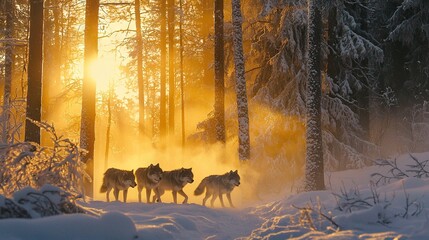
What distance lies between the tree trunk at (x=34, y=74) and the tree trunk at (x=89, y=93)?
5.20ft

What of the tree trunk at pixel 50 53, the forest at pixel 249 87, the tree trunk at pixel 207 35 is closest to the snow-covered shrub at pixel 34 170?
the forest at pixel 249 87

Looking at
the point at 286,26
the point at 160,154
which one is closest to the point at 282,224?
the point at 286,26

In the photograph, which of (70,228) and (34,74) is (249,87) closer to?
(34,74)

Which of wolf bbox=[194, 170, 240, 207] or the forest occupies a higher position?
the forest

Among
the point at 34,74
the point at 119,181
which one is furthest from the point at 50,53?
the point at 119,181

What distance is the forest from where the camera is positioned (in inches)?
577

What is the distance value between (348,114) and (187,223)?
49.9 feet

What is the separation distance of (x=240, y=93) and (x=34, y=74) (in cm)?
838

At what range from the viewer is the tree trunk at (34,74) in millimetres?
14320

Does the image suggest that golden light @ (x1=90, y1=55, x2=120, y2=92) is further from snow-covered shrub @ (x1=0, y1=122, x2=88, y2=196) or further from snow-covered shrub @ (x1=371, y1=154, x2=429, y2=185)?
snow-covered shrub @ (x1=0, y1=122, x2=88, y2=196)

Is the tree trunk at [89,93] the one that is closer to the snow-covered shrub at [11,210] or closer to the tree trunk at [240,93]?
the tree trunk at [240,93]

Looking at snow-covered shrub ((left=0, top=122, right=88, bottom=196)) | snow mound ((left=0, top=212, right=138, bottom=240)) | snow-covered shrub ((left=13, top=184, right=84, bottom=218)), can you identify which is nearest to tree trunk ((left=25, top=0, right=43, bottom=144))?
snow-covered shrub ((left=0, top=122, right=88, bottom=196))

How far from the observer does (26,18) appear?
27.5 meters

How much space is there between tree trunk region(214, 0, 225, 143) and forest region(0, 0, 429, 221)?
48 millimetres
